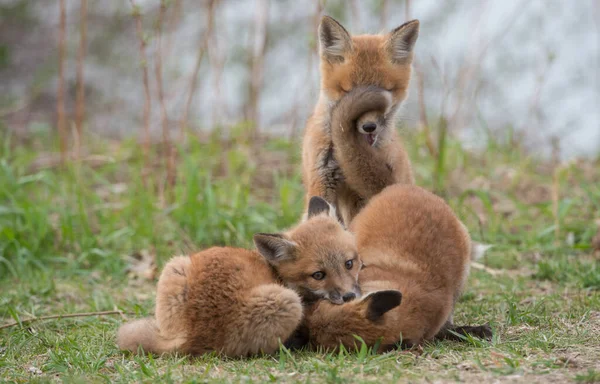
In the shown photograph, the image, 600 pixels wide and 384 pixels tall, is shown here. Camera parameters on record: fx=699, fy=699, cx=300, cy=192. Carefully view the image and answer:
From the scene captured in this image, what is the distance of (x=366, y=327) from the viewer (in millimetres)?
3738

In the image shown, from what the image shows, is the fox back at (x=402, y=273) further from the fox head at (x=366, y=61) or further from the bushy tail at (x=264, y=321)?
the fox head at (x=366, y=61)

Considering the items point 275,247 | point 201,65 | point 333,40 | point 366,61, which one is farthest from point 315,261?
point 201,65

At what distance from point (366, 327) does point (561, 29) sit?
10861mm

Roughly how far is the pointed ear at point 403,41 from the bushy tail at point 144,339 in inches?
117

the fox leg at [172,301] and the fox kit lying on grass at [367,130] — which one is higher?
the fox kit lying on grass at [367,130]

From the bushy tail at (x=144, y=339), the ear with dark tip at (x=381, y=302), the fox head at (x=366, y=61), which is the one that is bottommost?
the bushy tail at (x=144, y=339)

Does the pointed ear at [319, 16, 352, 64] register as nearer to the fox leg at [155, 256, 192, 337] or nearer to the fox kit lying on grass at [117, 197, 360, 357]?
the fox kit lying on grass at [117, 197, 360, 357]

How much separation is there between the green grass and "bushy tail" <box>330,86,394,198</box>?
1.13 metres

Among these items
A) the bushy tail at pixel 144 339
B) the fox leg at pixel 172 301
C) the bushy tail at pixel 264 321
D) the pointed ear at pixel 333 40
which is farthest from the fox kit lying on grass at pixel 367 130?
the bushy tail at pixel 144 339

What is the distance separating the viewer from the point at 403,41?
5762 millimetres

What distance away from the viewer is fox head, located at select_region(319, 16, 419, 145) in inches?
215

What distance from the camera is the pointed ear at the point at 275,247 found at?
13.6 ft

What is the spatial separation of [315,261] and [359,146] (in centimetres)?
103

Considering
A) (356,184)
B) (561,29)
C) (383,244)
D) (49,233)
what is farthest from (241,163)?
(561,29)
